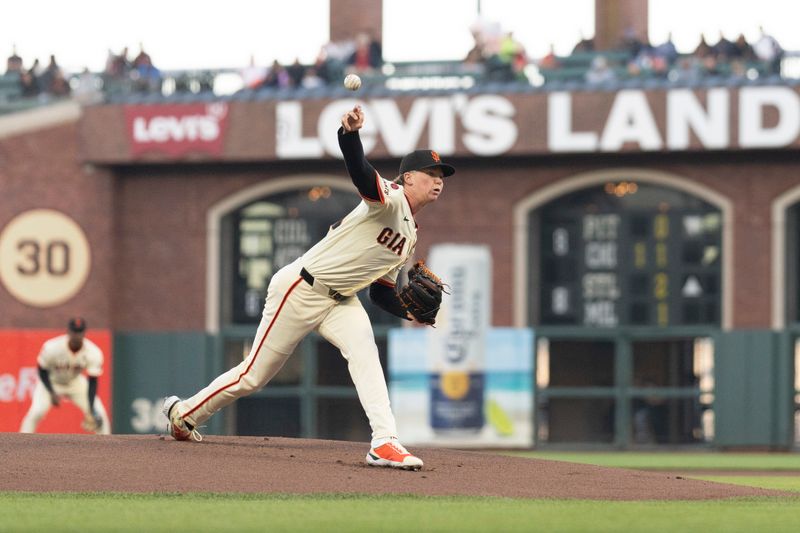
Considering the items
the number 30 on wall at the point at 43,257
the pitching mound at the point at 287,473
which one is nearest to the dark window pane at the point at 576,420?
the number 30 on wall at the point at 43,257

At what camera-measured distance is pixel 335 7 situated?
2609 centimetres

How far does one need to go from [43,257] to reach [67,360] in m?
8.05

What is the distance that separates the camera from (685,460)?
1997cm

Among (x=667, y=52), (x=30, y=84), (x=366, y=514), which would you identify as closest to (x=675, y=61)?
(x=667, y=52)

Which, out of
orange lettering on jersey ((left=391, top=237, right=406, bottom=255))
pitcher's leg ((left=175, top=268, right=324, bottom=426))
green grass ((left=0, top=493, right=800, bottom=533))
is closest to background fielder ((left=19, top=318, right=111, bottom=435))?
pitcher's leg ((left=175, top=268, right=324, bottom=426))

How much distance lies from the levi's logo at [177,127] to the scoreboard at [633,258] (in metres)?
A: 5.51

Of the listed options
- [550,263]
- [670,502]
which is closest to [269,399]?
[550,263]

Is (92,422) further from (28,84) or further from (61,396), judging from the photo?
(28,84)

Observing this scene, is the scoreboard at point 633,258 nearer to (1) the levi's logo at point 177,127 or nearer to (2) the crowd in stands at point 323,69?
(2) the crowd in stands at point 323,69

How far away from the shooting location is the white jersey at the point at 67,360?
16766 millimetres

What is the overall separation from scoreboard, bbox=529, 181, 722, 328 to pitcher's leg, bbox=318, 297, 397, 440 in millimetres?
13984

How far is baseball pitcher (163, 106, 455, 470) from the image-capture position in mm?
9398

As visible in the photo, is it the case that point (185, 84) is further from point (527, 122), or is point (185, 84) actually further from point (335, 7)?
point (527, 122)

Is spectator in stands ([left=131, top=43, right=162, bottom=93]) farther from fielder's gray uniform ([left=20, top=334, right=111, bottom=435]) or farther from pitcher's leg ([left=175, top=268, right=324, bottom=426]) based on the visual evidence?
pitcher's leg ([left=175, top=268, right=324, bottom=426])
